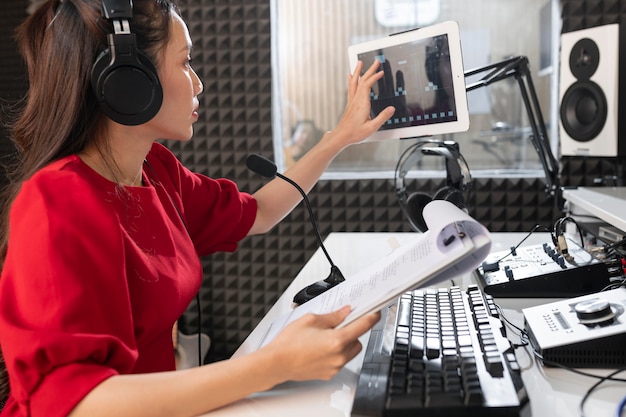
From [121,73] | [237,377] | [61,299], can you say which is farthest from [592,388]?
[121,73]

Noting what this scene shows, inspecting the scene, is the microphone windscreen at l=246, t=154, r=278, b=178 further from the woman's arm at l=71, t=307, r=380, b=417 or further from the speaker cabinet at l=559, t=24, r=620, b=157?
the speaker cabinet at l=559, t=24, r=620, b=157

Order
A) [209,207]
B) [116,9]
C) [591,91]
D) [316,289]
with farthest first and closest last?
[591,91] < [209,207] < [316,289] < [116,9]

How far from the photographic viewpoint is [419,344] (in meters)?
0.80

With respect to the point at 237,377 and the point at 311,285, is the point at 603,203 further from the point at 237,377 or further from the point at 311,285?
the point at 237,377

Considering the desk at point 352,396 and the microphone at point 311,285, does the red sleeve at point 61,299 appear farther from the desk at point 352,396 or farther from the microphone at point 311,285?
the microphone at point 311,285

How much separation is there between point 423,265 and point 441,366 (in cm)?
13

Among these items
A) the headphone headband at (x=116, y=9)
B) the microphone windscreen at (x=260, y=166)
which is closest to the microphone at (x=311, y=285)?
the microphone windscreen at (x=260, y=166)

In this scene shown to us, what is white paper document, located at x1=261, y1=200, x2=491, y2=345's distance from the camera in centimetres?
68

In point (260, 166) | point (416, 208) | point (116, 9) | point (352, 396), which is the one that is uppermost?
point (116, 9)

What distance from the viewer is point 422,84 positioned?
136cm

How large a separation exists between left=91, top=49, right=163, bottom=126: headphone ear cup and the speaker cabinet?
148cm

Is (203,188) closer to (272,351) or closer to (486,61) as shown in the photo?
(272,351)

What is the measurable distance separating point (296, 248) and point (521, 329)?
1.74 metres

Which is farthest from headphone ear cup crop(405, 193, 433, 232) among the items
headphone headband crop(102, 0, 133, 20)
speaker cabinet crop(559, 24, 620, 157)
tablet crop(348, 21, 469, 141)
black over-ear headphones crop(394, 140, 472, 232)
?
headphone headband crop(102, 0, 133, 20)
